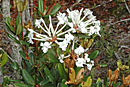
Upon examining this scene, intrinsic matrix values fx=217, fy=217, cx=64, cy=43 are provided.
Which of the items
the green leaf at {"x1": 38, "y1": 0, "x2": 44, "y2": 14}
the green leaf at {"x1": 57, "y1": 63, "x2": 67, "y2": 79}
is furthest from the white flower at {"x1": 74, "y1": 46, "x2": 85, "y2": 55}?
the green leaf at {"x1": 38, "y1": 0, "x2": 44, "y2": 14}

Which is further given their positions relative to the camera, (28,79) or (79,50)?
(28,79)

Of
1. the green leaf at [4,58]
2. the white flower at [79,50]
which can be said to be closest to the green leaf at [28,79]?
the green leaf at [4,58]

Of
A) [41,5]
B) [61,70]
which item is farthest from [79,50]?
[41,5]

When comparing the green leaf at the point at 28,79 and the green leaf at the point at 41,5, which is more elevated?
the green leaf at the point at 41,5

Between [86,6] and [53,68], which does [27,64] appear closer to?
[53,68]

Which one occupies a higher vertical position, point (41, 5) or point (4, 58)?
point (41, 5)

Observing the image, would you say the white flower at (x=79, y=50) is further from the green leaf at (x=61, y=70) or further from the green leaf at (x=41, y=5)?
the green leaf at (x=41, y=5)

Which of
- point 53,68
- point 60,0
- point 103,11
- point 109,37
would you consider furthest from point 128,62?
point 60,0

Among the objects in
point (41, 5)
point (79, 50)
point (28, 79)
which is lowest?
point (28, 79)

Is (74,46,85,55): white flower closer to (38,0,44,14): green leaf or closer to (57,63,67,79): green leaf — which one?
(57,63,67,79): green leaf

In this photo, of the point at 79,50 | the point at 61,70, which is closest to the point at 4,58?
the point at 61,70

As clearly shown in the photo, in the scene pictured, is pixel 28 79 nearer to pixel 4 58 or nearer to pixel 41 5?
pixel 4 58
